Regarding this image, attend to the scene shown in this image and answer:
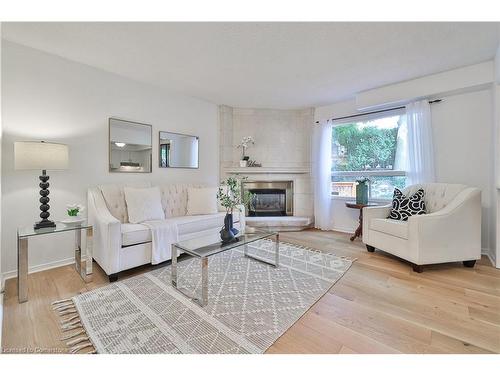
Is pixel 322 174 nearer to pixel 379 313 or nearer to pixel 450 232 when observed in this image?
pixel 450 232

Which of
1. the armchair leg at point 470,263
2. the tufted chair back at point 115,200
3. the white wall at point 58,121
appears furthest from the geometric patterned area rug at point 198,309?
the armchair leg at point 470,263

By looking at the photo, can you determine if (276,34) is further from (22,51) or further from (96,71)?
(22,51)

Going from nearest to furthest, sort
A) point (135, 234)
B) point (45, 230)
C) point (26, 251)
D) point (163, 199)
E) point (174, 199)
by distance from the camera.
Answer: point (26, 251)
point (45, 230)
point (135, 234)
point (163, 199)
point (174, 199)

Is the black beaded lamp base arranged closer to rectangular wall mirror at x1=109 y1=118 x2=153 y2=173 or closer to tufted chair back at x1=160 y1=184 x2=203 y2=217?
rectangular wall mirror at x1=109 y1=118 x2=153 y2=173

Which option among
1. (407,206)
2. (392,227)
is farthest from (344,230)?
(392,227)

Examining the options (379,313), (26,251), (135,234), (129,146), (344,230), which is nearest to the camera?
(379,313)

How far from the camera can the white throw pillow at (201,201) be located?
3289 mm

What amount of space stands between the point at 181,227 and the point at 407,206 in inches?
110

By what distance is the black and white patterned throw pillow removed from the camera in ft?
8.98

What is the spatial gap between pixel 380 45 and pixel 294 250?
98.4 inches

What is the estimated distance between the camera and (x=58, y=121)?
2.48m

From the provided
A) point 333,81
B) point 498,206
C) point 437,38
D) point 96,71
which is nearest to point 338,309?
point 498,206

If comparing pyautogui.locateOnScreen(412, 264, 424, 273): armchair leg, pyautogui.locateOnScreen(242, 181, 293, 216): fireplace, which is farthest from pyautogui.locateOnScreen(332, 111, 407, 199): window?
pyautogui.locateOnScreen(412, 264, 424, 273): armchair leg

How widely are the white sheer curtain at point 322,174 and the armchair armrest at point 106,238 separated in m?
3.33
